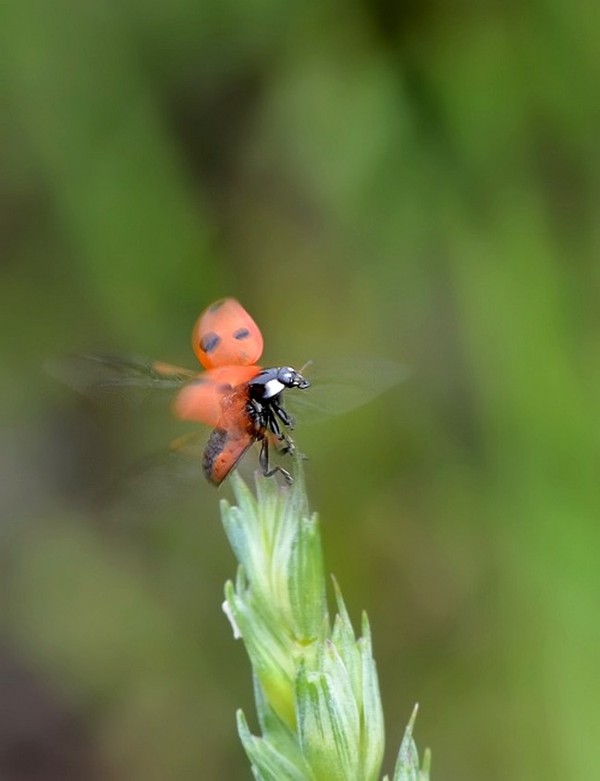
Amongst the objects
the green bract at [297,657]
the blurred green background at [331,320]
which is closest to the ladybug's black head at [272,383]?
the green bract at [297,657]

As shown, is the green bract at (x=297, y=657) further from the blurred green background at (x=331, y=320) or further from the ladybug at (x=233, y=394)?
the blurred green background at (x=331, y=320)

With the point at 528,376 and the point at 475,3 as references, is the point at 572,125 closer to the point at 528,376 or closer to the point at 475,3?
the point at 475,3

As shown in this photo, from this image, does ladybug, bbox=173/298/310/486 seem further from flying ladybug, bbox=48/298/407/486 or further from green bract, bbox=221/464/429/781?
green bract, bbox=221/464/429/781

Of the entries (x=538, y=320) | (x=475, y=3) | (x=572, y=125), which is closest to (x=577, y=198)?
(x=572, y=125)

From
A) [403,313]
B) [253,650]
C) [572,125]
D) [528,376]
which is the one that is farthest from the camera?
[403,313]

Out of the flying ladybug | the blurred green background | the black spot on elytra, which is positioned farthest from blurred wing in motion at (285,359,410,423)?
the blurred green background

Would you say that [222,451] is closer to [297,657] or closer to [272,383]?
[272,383]
